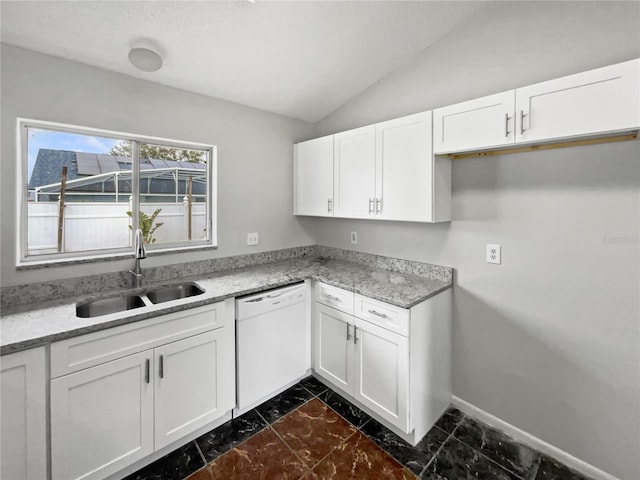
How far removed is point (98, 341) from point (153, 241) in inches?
38.7

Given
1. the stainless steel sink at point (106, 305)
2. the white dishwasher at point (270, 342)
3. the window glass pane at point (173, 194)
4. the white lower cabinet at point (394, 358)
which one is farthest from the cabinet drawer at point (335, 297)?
the stainless steel sink at point (106, 305)

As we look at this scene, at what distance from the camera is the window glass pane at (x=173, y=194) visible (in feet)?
7.25

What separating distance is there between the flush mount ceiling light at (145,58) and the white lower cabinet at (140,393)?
4.91 ft

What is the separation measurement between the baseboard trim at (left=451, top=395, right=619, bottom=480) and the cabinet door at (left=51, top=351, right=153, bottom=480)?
206 centimetres

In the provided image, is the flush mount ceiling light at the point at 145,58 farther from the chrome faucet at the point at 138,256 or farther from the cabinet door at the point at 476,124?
the cabinet door at the point at 476,124

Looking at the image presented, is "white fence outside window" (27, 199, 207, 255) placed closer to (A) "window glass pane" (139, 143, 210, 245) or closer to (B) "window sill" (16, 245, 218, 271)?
(A) "window glass pane" (139, 143, 210, 245)

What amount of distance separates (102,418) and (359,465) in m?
1.40

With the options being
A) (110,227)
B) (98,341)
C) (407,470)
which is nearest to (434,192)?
(407,470)

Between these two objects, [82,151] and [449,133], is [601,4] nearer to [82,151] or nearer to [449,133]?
[449,133]

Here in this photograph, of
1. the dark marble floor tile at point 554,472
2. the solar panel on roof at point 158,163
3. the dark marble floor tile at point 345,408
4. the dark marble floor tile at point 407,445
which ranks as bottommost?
the dark marble floor tile at point 554,472

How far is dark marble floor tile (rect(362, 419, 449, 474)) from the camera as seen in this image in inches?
66.9

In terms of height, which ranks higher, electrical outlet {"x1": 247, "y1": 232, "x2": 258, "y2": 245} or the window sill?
electrical outlet {"x1": 247, "y1": 232, "x2": 258, "y2": 245}

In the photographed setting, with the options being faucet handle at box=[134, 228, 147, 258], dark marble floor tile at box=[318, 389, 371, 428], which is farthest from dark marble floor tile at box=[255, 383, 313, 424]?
faucet handle at box=[134, 228, 147, 258]

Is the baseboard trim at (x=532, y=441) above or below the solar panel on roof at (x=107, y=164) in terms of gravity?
below
